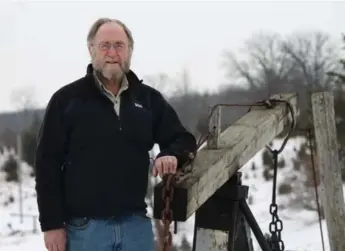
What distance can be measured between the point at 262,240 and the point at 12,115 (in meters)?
46.5

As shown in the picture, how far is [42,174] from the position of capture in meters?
2.45

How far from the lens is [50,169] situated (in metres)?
2.46

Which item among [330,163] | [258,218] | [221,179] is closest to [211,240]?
[221,179]

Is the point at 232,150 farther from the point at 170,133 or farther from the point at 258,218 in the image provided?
the point at 258,218

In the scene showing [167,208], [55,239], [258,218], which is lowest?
[258,218]

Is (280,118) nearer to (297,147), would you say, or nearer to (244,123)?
(244,123)

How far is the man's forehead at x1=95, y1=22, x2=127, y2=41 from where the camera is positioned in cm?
254

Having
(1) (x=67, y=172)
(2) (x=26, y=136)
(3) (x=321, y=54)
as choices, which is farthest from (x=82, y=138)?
(3) (x=321, y=54)

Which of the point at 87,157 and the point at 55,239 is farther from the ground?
the point at 87,157

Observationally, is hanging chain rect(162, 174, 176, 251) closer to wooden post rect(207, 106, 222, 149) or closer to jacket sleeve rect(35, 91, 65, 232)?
jacket sleeve rect(35, 91, 65, 232)

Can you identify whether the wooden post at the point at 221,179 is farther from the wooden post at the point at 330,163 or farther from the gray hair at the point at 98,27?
the wooden post at the point at 330,163

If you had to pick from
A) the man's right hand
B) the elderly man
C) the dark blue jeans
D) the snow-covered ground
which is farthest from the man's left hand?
the snow-covered ground

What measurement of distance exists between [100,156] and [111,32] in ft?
1.61

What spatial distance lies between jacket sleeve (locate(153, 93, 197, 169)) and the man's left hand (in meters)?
0.15
